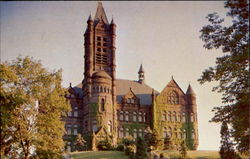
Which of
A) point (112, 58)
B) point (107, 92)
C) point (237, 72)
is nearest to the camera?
point (237, 72)

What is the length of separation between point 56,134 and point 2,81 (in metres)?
6.39

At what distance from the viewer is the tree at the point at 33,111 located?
26.4 m

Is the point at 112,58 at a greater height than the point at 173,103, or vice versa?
the point at 112,58

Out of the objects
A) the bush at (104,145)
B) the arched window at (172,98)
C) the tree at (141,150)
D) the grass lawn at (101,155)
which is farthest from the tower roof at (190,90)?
the tree at (141,150)

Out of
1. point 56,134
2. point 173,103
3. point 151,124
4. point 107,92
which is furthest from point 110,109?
point 56,134

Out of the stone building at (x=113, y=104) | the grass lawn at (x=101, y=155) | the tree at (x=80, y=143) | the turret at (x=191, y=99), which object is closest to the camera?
the grass lawn at (x=101, y=155)

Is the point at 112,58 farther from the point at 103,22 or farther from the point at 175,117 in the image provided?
the point at 175,117

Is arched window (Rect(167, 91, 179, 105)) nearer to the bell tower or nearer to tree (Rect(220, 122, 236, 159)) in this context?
the bell tower

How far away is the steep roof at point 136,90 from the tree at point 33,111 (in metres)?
43.1

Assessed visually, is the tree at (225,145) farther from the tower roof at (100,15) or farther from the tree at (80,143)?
the tower roof at (100,15)

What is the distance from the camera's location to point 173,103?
7544 centimetres

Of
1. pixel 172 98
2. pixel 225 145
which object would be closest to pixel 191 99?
pixel 172 98

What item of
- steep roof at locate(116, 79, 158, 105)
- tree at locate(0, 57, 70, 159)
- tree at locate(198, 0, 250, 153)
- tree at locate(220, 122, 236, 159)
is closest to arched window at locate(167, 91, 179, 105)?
steep roof at locate(116, 79, 158, 105)

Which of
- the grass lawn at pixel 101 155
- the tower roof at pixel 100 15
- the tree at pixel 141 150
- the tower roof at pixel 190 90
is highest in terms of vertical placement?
the tower roof at pixel 100 15
